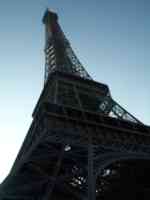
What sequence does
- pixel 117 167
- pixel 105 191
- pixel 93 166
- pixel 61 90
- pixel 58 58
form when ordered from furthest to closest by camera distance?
pixel 58 58 → pixel 61 90 → pixel 117 167 → pixel 105 191 → pixel 93 166

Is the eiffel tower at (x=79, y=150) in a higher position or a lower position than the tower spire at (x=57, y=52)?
lower

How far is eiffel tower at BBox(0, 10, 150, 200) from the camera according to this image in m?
28.3

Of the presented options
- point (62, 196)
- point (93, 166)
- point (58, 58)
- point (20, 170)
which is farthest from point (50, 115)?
point (58, 58)

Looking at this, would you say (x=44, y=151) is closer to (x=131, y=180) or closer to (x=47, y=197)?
(x=47, y=197)

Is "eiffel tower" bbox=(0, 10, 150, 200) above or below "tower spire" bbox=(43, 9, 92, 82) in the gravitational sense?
below

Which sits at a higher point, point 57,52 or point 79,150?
point 57,52

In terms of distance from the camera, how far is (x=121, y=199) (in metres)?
36.8

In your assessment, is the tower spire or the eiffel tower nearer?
the eiffel tower

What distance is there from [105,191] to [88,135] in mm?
8997

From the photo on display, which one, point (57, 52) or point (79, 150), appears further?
point (57, 52)

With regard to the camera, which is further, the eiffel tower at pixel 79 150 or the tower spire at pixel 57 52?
the tower spire at pixel 57 52

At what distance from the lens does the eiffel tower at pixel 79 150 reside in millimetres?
28342

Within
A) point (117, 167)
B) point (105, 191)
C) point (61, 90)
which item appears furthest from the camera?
point (61, 90)

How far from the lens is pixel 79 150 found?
29.1 meters
